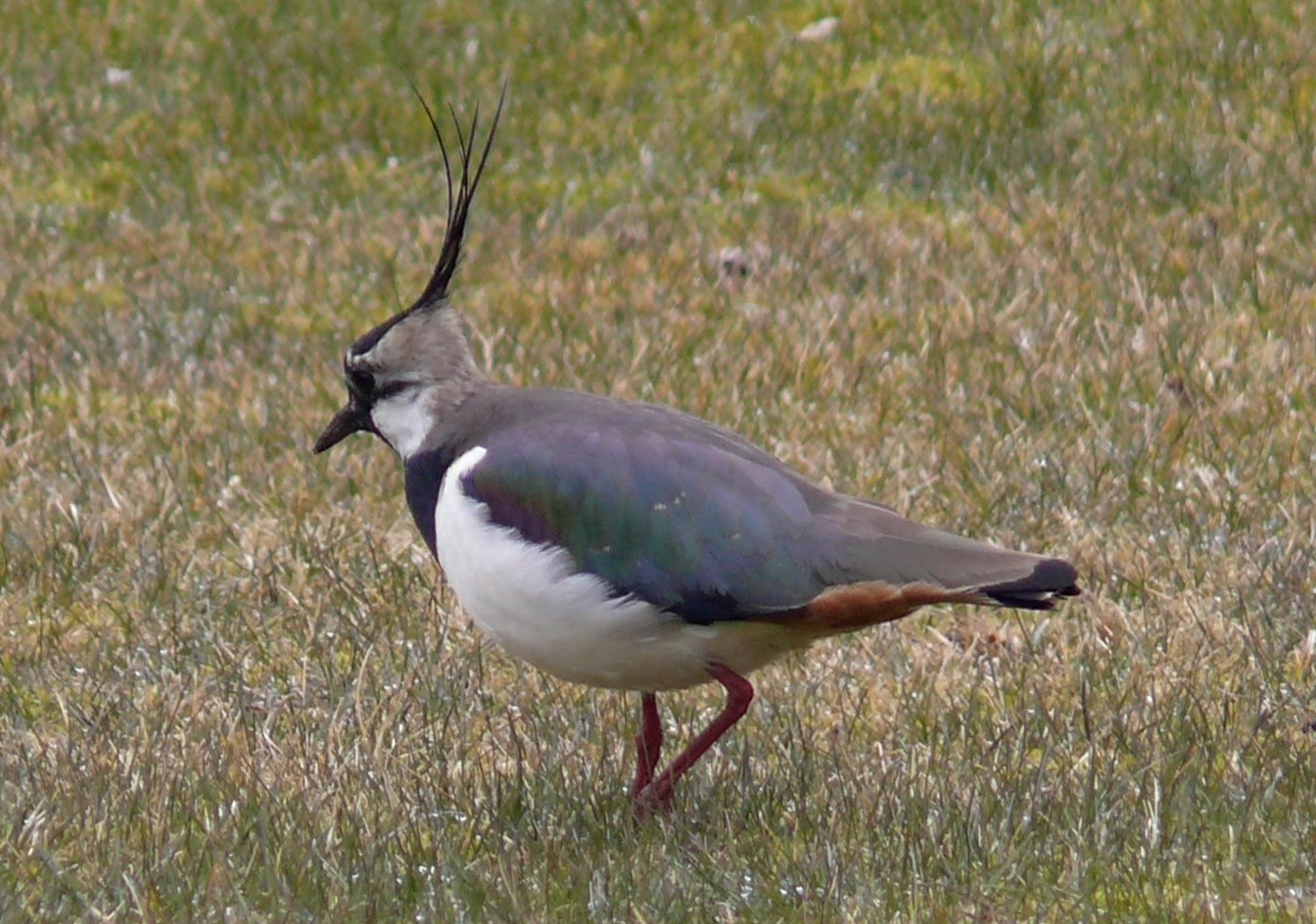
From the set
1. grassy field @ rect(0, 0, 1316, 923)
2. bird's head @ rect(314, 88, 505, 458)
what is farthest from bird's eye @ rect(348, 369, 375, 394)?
grassy field @ rect(0, 0, 1316, 923)

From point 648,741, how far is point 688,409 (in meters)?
A: 2.64

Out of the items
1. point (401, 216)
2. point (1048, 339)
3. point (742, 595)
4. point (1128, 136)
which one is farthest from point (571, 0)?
point (742, 595)

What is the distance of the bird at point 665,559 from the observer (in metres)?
4.41

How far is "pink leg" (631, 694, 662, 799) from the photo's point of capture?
191 inches

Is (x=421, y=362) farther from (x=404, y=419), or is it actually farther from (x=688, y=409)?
(x=688, y=409)

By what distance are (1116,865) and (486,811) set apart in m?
1.35

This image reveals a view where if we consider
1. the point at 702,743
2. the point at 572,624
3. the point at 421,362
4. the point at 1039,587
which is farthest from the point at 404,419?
the point at 1039,587

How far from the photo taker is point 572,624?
4504 mm

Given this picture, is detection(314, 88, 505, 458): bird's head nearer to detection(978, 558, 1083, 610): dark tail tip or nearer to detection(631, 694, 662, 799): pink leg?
detection(631, 694, 662, 799): pink leg

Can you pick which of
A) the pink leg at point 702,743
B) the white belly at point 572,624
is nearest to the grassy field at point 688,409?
the pink leg at point 702,743

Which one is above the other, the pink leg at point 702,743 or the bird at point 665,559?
the bird at point 665,559

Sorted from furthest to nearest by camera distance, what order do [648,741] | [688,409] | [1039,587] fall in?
[688,409] → [648,741] → [1039,587]

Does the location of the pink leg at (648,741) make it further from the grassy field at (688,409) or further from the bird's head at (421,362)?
the bird's head at (421,362)

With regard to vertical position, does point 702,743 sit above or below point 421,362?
below
